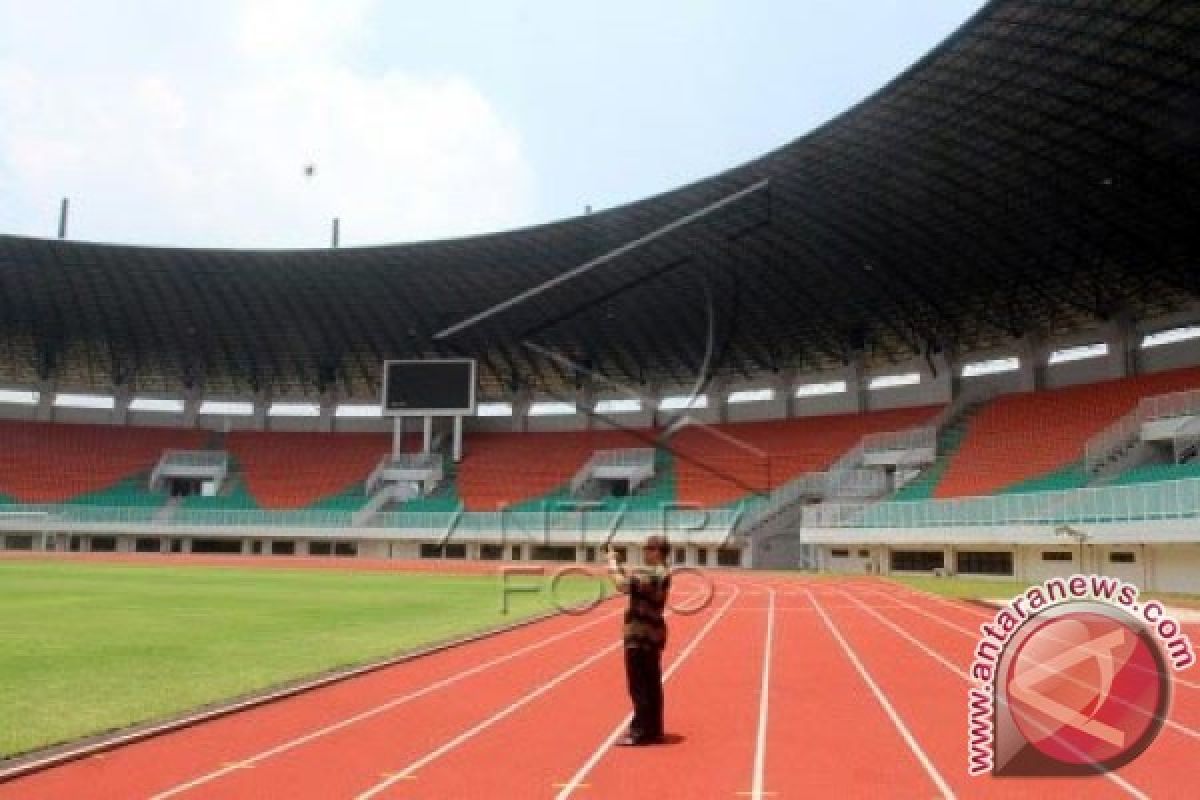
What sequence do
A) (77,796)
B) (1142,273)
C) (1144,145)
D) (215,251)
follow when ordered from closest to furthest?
(77,796)
(1144,145)
(1142,273)
(215,251)

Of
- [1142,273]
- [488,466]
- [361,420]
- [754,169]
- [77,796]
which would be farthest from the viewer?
[361,420]

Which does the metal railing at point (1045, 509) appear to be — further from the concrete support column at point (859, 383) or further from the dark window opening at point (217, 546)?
the dark window opening at point (217, 546)

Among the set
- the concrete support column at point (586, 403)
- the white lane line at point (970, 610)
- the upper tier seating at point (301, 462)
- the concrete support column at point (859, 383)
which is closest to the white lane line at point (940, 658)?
the white lane line at point (970, 610)

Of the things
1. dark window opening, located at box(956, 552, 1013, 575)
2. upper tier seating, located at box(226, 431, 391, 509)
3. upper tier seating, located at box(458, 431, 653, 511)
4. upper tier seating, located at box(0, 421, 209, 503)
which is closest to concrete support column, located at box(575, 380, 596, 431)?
upper tier seating, located at box(458, 431, 653, 511)

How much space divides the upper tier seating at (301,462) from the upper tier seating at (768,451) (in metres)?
21.7

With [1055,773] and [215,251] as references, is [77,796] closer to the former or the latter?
[1055,773]

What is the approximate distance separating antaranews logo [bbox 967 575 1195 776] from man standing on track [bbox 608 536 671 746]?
2.58 m

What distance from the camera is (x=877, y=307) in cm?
5172

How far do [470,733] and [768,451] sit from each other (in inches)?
1903

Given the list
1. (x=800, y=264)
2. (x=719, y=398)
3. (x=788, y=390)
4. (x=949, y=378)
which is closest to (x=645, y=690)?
(x=800, y=264)

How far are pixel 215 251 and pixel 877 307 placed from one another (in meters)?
37.7

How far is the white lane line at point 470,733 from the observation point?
7398 millimetres

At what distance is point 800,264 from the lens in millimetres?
47750

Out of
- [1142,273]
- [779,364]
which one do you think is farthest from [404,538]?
[1142,273]
